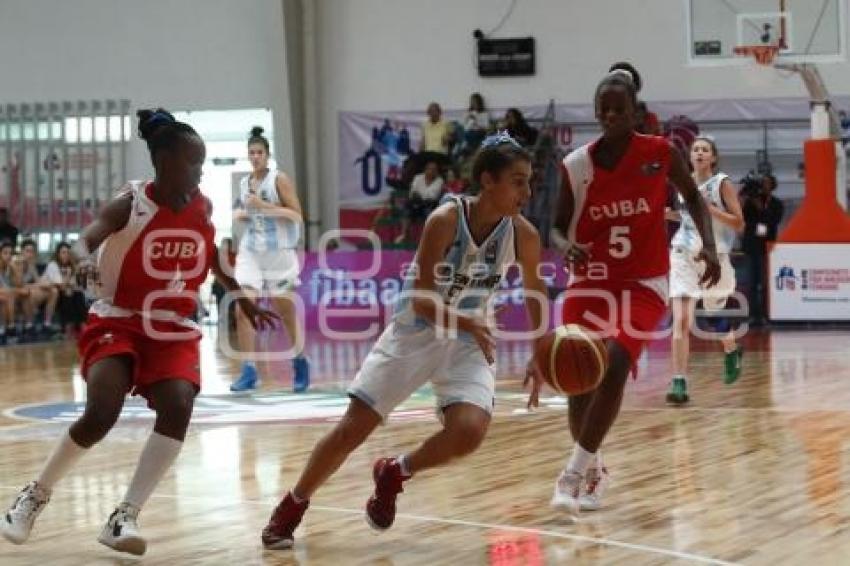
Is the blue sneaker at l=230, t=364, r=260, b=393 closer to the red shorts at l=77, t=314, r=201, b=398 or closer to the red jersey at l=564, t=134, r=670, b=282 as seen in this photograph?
the red jersey at l=564, t=134, r=670, b=282

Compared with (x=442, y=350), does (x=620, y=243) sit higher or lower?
higher

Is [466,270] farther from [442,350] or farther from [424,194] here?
[424,194]

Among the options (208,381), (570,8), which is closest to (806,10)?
(570,8)

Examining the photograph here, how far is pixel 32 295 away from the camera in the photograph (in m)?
19.5

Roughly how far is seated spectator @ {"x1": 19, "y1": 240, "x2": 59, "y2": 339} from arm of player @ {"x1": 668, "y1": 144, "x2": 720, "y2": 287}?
14064 mm

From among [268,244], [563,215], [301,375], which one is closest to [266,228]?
[268,244]

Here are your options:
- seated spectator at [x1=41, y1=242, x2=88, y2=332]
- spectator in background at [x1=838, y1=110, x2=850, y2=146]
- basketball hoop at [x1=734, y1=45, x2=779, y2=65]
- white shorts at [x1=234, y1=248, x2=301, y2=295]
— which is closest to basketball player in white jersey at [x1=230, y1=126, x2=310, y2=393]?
white shorts at [x1=234, y1=248, x2=301, y2=295]

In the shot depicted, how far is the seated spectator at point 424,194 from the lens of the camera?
66.1ft

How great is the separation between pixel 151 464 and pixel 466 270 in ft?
4.48

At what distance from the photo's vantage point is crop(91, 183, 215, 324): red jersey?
5.86m

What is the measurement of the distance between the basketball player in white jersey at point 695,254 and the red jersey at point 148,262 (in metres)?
5.23

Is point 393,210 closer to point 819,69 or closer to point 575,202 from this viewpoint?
point 819,69

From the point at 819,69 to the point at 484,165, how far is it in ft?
48.9

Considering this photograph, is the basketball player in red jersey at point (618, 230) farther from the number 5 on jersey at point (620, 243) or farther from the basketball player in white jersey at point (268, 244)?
the basketball player in white jersey at point (268, 244)
